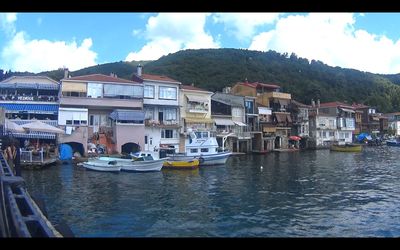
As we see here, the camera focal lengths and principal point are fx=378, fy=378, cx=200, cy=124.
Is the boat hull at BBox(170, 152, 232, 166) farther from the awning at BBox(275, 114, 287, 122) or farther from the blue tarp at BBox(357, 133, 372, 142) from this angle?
the blue tarp at BBox(357, 133, 372, 142)

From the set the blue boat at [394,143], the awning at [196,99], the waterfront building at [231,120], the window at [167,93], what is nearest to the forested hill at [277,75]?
the blue boat at [394,143]

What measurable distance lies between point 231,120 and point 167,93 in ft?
49.5

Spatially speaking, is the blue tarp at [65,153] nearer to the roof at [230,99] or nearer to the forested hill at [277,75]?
the roof at [230,99]

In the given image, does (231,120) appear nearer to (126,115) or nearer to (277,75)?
(126,115)

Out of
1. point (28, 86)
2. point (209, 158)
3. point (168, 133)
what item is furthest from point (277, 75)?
point (28, 86)

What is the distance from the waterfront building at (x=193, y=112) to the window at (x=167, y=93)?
88.7 inches

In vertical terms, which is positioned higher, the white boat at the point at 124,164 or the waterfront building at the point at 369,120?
the waterfront building at the point at 369,120

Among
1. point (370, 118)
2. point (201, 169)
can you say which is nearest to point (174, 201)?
point (201, 169)

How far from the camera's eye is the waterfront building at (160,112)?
164 feet

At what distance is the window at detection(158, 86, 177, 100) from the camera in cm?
5147

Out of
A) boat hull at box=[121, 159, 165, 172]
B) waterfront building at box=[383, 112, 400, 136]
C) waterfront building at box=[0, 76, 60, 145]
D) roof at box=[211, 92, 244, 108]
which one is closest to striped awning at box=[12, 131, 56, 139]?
waterfront building at box=[0, 76, 60, 145]

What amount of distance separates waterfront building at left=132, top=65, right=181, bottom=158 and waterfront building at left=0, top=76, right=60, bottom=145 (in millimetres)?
11382

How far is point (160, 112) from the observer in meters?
52.4
